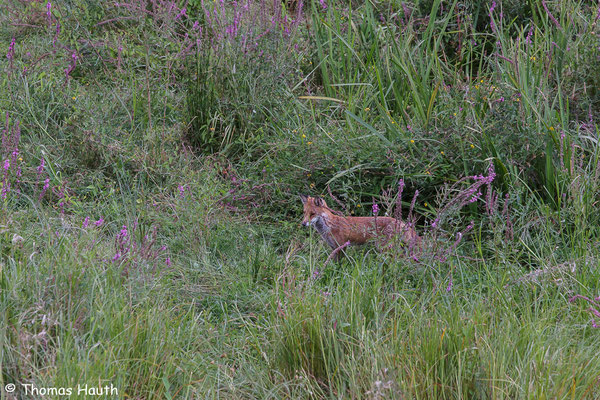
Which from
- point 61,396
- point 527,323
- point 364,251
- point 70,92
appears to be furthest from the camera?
point 70,92

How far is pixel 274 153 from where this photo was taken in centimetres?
595

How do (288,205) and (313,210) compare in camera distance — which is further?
(288,205)

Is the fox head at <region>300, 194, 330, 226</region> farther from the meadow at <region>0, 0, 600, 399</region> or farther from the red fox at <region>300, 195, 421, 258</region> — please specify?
the meadow at <region>0, 0, 600, 399</region>

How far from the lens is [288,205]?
5.58 metres

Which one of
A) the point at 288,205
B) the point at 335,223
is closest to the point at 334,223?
the point at 335,223

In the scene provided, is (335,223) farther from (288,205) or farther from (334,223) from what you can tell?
(288,205)

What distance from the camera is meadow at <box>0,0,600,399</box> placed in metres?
3.15

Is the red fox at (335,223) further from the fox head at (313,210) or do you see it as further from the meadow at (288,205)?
the meadow at (288,205)

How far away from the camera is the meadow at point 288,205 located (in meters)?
3.15

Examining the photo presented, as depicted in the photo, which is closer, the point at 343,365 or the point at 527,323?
the point at 343,365

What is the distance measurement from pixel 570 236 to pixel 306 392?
214 cm

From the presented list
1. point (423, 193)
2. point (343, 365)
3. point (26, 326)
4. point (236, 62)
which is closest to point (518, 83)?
point (423, 193)

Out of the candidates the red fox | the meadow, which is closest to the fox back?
the red fox

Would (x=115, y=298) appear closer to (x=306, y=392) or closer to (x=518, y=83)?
(x=306, y=392)
